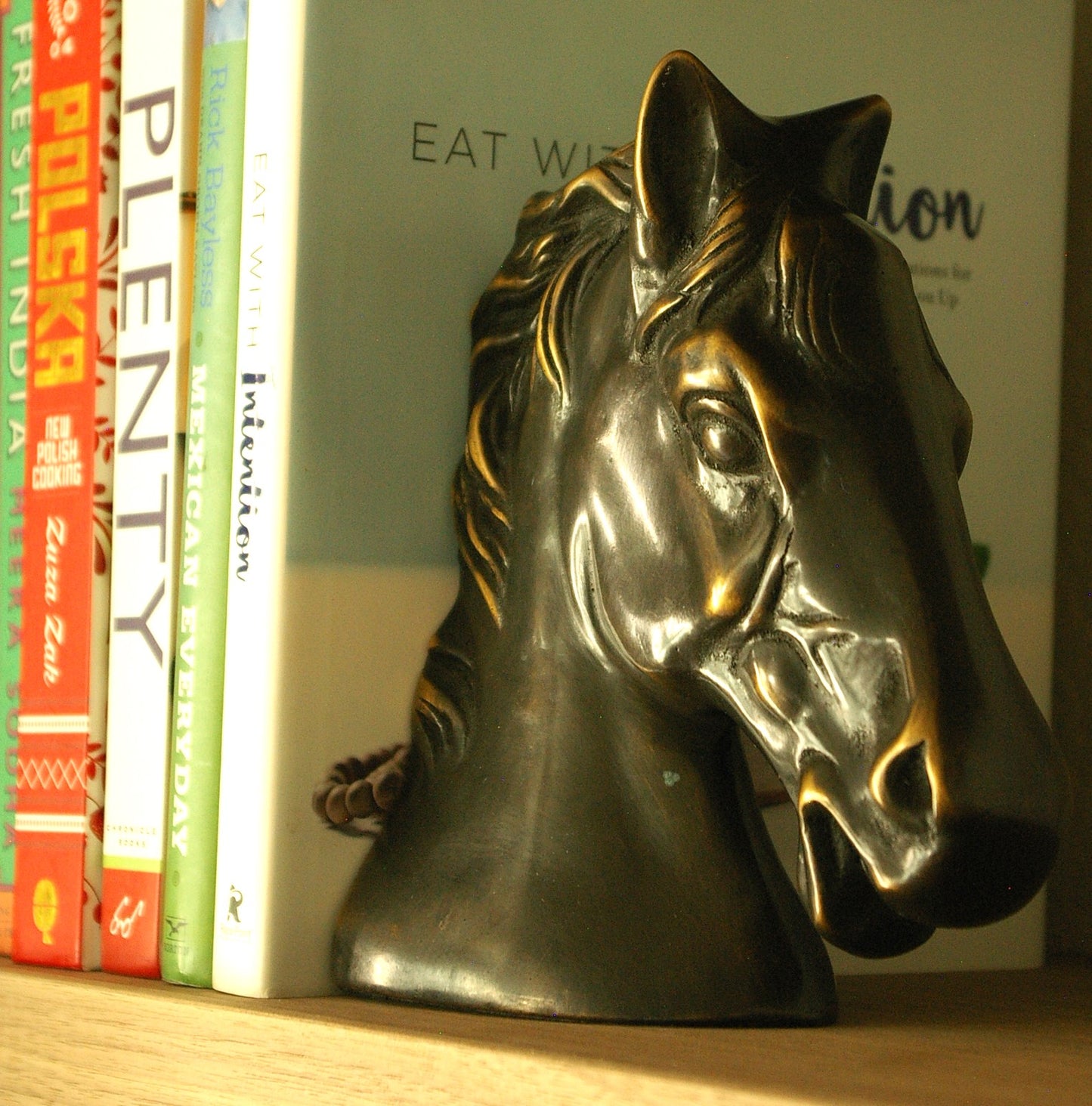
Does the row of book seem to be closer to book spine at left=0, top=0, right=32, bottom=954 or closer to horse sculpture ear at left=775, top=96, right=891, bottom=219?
book spine at left=0, top=0, right=32, bottom=954

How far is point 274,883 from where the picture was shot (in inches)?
21.7

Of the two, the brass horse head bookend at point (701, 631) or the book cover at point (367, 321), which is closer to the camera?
the brass horse head bookend at point (701, 631)

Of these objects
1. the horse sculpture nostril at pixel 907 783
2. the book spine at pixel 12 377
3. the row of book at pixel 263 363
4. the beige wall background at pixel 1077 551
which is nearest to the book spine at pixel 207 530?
the row of book at pixel 263 363

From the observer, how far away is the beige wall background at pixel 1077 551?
0.74 metres

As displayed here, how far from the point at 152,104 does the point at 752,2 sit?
229 millimetres

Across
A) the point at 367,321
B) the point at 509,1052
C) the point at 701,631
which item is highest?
the point at 367,321

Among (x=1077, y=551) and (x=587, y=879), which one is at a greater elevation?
(x=1077, y=551)

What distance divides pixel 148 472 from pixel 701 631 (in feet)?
0.77

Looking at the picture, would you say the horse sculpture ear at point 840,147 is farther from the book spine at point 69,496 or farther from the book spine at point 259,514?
the book spine at point 69,496

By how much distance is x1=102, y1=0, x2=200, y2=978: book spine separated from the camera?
1.96 ft

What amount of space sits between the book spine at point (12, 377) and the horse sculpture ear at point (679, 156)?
1.00 ft

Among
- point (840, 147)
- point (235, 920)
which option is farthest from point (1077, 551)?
point (235, 920)

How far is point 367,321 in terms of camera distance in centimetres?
57

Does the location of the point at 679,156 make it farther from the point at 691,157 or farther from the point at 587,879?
the point at 587,879
